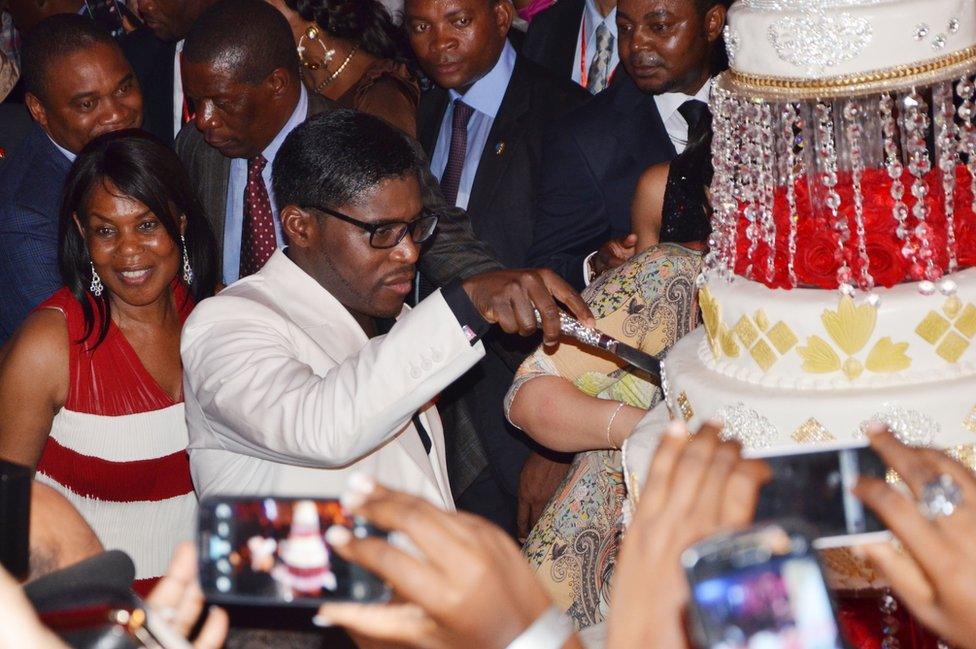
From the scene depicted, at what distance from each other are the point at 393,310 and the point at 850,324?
116 centimetres

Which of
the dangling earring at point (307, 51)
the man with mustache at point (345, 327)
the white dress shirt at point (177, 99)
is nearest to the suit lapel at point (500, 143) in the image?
the man with mustache at point (345, 327)

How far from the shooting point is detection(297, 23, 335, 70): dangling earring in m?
4.86

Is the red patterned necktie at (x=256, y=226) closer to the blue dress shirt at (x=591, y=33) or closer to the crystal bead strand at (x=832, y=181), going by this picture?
the blue dress shirt at (x=591, y=33)

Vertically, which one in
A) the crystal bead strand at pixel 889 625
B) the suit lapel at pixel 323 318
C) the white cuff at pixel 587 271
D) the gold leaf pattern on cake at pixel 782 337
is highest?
the gold leaf pattern on cake at pixel 782 337

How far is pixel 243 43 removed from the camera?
4176 millimetres

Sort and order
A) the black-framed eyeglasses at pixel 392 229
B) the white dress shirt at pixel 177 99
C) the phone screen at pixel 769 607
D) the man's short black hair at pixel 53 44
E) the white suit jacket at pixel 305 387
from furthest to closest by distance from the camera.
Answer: the white dress shirt at pixel 177 99 → the man's short black hair at pixel 53 44 → the black-framed eyeglasses at pixel 392 229 → the white suit jacket at pixel 305 387 → the phone screen at pixel 769 607

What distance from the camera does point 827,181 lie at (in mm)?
2109

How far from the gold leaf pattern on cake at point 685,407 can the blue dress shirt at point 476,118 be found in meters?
2.08

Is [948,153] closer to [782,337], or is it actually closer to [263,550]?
[782,337]

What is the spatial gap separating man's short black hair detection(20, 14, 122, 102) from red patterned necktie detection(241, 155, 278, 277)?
79cm

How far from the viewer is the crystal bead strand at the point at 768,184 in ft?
7.04

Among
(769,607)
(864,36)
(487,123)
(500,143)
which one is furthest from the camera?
(487,123)

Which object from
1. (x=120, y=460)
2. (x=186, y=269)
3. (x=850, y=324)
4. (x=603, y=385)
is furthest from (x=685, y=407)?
(x=186, y=269)

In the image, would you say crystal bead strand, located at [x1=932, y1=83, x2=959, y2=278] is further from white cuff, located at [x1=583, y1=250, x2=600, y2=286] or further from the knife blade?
white cuff, located at [x1=583, y1=250, x2=600, y2=286]
